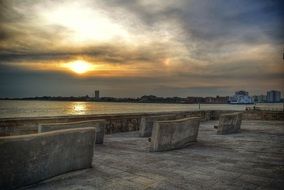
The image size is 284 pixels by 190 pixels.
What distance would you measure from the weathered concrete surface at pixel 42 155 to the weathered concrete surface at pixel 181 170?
0.65 ft

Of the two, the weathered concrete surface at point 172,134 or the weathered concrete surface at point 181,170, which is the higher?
the weathered concrete surface at point 172,134

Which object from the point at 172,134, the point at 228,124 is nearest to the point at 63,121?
the point at 172,134

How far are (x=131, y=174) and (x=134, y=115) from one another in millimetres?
8621

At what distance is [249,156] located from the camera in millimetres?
6965

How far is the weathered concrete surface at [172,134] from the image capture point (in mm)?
7384

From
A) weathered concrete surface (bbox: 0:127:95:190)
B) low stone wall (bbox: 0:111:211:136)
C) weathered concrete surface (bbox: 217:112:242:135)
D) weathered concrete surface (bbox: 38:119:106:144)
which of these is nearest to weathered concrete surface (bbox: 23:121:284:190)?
weathered concrete surface (bbox: 0:127:95:190)

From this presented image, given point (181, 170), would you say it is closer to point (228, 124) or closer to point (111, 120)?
point (111, 120)

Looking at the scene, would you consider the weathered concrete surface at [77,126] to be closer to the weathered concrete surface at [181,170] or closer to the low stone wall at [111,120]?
the weathered concrete surface at [181,170]

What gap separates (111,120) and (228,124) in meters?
5.49

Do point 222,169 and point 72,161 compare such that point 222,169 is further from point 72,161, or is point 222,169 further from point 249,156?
point 72,161

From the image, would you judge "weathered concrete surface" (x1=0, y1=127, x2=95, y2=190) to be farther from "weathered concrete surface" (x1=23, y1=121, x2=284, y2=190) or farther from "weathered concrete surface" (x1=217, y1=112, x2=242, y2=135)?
"weathered concrete surface" (x1=217, y1=112, x2=242, y2=135)

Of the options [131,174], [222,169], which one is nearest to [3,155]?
[131,174]

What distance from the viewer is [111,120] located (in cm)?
1220

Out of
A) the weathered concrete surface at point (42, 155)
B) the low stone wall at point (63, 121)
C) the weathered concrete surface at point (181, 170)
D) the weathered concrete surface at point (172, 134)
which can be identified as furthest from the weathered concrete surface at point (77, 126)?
A: the low stone wall at point (63, 121)
